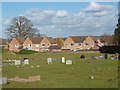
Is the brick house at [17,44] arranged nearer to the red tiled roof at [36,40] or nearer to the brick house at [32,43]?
the brick house at [32,43]

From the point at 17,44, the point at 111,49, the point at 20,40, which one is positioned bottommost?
the point at 111,49

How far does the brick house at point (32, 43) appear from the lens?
4078 inches

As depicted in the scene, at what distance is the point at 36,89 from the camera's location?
56.8 feet

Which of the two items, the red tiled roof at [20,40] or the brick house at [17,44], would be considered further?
the brick house at [17,44]

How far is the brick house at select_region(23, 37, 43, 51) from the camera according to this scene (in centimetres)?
10359

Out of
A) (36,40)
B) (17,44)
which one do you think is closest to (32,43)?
(36,40)

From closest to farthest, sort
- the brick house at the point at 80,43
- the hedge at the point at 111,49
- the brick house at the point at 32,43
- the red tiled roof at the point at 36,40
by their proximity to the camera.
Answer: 1. the hedge at the point at 111,49
2. the brick house at the point at 32,43
3. the brick house at the point at 80,43
4. the red tiled roof at the point at 36,40

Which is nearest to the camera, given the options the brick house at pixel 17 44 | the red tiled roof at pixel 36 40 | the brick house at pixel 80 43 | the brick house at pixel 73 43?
the brick house at pixel 80 43

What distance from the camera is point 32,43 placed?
104m

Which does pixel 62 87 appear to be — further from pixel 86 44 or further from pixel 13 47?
pixel 13 47

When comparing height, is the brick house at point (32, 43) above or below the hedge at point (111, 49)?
above

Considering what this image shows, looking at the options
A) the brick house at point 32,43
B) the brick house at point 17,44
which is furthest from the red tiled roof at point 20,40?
the brick house at point 32,43

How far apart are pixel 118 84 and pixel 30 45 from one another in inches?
3534

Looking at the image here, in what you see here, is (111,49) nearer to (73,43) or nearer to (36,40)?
(73,43)
